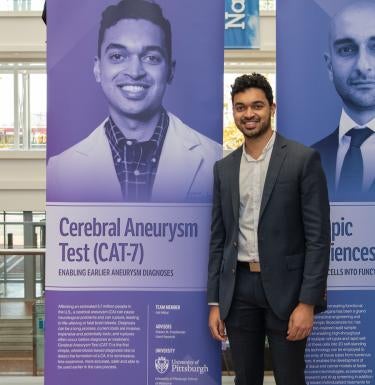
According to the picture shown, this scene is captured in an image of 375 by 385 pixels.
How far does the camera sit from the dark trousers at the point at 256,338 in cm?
270

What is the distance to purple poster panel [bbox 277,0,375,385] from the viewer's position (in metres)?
3.09

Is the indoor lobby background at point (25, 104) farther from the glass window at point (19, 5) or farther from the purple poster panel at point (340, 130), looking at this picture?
the purple poster panel at point (340, 130)

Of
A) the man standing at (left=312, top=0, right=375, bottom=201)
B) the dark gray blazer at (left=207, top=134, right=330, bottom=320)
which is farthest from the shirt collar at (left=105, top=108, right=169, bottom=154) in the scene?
the man standing at (left=312, top=0, right=375, bottom=201)

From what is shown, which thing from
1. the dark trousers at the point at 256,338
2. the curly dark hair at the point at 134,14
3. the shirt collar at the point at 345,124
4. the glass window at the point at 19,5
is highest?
the glass window at the point at 19,5

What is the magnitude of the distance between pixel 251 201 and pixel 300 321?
57cm

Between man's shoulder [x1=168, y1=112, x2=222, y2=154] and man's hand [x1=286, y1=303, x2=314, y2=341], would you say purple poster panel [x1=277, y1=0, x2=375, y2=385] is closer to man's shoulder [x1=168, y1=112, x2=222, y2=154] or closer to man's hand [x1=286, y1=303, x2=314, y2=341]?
man's shoulder [x1=168, y1=112, x2=222, y2=154]

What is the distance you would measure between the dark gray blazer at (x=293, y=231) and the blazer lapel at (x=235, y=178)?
14 cm

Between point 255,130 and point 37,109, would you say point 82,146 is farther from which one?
point 37,109

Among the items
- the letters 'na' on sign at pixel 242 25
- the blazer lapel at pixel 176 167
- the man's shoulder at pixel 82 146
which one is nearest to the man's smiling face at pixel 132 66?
the man's shoulder at pixel 82 146

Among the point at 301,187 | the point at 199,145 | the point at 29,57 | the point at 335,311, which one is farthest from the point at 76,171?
the point at 29,57

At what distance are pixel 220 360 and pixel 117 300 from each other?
63cm

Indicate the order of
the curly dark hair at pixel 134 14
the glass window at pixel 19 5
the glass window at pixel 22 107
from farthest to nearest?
1. the glass window at pixel 22 107
2. the glass window at pixel 19 5
3. the curly dark hair at pixel 134 14

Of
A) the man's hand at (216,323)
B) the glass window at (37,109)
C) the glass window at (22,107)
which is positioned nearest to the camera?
the man's hand at (216,323)

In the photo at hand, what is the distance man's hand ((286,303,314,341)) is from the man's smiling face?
4.12 ft
